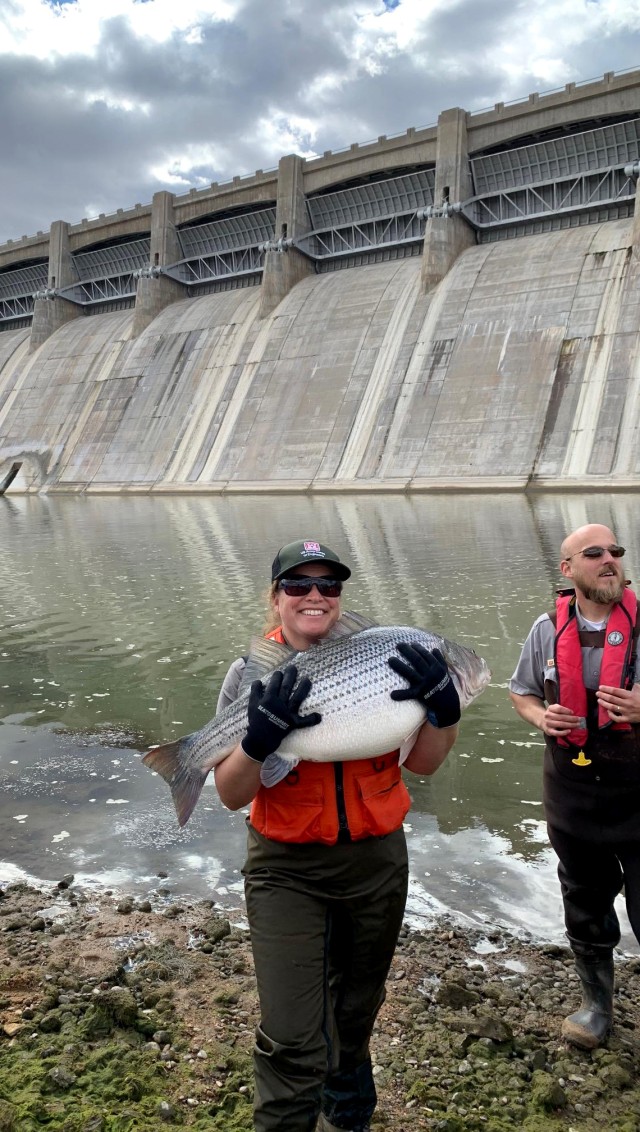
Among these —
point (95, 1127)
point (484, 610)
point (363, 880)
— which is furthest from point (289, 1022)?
point (484, 610)

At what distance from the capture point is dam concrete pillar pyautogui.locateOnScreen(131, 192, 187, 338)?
49.0m

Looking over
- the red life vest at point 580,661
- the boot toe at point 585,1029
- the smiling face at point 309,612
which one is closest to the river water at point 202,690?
the boot toe at point 585,1029

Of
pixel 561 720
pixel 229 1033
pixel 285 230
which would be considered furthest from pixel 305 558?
pixel 285 230

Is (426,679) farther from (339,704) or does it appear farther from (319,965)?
(319,965)

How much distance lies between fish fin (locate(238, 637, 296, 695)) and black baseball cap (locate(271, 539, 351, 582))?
0.24 m

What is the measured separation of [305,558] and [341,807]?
76cm

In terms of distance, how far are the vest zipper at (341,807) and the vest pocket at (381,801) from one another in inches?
2.3

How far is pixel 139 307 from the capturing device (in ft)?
161

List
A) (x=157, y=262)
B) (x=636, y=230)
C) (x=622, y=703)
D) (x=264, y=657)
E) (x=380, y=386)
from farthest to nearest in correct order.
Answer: (x=157, y=262), (x=380, y=386), (x=636, y=230), (x=622, y=703), (x=264, y=657)

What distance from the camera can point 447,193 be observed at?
38.4 meters

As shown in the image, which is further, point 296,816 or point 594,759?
point 594,759

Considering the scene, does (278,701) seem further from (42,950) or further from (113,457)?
(113,457)

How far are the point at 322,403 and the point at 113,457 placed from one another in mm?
13212

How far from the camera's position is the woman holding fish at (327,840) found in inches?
A: 90.4
